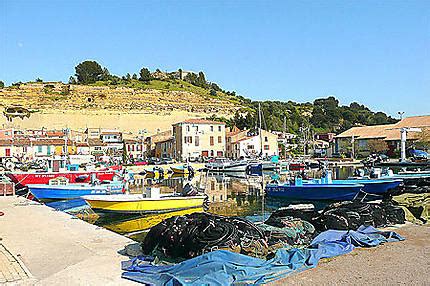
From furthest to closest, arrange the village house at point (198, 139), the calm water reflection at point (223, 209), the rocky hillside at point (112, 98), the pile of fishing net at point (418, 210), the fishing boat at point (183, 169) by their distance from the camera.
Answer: the rocky hillside at point (112, 98) < the village house at point (198, 139) < the fishing boat at point (183, 169) < the calm water reflection at point (223, 209) < the pile of fishing net at point (418, 210)

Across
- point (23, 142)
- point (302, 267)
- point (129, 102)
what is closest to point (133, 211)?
point (302, 267)

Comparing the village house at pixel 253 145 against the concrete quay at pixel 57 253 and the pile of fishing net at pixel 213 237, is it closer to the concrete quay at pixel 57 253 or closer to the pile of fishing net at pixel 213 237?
the concrete quay at pixel 57 253

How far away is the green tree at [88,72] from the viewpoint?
15200 cm

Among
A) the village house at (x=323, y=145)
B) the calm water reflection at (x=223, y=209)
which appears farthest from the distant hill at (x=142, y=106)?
the calm water reflection at (x=223, y=209)

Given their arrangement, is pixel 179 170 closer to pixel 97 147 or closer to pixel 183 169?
pixel 183 169

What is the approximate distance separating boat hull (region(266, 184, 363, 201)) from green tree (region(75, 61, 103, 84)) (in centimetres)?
13313

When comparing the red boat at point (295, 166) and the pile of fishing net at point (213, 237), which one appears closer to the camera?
the pile of fishing net at point (213, 237)

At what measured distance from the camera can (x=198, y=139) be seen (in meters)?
76.3

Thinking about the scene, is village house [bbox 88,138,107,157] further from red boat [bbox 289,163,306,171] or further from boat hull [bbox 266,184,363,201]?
boat hull [bbox 266,184,363,201]

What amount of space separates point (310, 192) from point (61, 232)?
51.2 feet

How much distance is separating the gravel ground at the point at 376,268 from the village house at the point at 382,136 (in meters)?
64.2

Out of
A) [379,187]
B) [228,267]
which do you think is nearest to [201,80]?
[379,187]

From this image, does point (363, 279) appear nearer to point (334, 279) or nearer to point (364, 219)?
point (334, 279)

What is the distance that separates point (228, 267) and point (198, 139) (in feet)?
223
